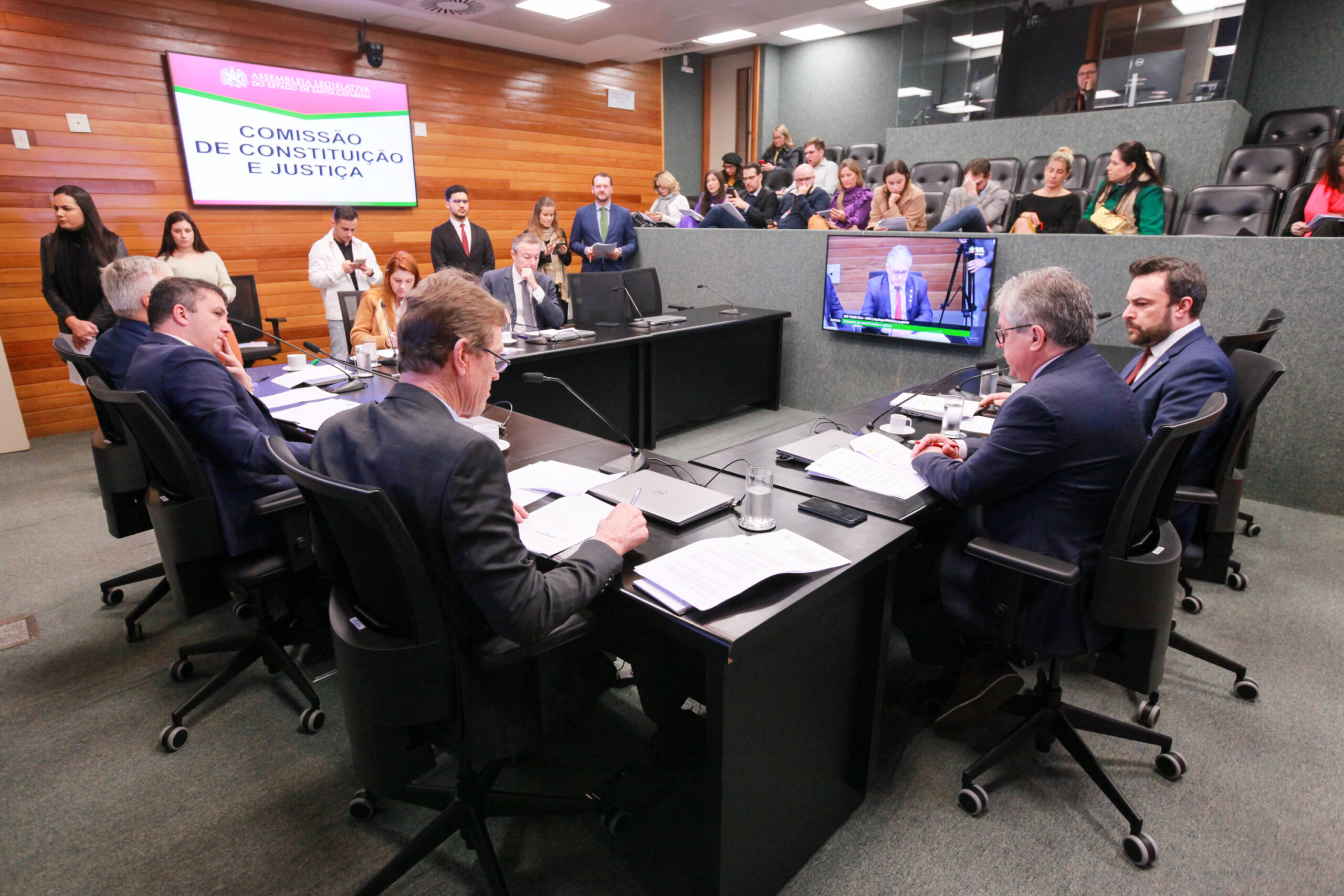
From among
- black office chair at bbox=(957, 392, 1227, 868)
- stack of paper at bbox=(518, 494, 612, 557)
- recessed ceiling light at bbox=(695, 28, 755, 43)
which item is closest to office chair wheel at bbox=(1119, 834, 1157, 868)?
black office chair at bbox=(957, 392, 1227, 868)

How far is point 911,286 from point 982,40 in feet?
11.7

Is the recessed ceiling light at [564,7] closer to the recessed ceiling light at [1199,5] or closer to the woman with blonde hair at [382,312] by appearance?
the woman with blonde hair at [382,312]

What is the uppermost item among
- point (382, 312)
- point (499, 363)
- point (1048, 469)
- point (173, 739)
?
point (499, 363)

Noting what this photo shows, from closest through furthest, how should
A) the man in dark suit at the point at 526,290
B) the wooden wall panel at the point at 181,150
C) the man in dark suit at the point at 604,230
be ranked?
the man in dark suit at the point at 526,290 < the wooden wall panel at the point at 181,150 < the man in dark suit at the point at 604,230

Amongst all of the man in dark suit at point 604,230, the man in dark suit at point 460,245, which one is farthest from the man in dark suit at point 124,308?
the man in dark suit at point 604,230

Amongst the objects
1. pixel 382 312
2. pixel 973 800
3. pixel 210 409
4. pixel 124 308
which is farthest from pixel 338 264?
pixel 973 800

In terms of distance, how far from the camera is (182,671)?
85.8 inches

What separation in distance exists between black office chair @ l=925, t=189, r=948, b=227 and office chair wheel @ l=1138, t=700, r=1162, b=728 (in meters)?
4.23

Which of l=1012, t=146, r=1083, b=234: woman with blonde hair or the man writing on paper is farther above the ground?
l=1012, t=146, r=1083, b=234: woman with blonde hair

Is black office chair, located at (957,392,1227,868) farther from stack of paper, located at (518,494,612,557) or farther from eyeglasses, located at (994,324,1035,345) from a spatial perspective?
stack of paper, located at (518,494,612,557)

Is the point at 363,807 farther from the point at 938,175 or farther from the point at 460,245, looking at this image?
the point at 938,175

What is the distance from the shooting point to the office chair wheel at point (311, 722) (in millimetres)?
1960

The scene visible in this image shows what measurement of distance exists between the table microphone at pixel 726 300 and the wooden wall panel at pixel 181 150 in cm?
247

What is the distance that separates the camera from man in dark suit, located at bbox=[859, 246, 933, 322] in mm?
4301
